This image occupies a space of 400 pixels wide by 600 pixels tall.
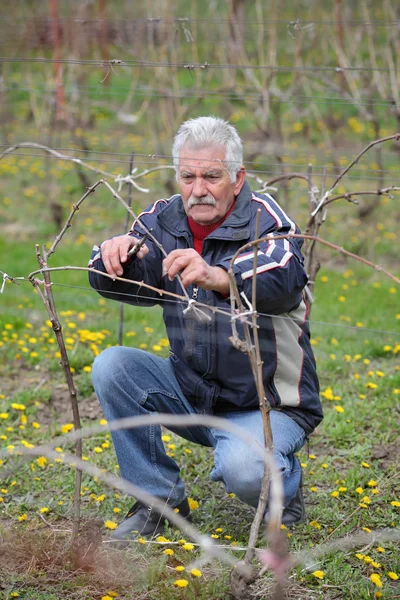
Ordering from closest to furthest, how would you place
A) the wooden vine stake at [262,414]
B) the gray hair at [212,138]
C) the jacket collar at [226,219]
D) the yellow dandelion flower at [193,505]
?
the wooden vine stake at [262,414] → the jacket collar at [226,219] → the gray hair at [212,138] → the yellow dandelion flower at [193,505]

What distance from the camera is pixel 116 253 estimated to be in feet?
8.19

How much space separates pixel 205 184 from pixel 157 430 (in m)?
0.88

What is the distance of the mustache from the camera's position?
268 centimetres

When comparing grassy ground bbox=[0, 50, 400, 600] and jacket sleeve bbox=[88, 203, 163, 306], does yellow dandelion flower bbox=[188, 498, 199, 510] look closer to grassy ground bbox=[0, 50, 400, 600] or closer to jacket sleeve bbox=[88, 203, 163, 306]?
grassy ground bbox=[0, 50, 400, 600]

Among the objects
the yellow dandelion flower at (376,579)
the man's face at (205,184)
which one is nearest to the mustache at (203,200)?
the man's face at (205,184)

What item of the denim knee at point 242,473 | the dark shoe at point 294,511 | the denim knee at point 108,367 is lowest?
the dark shoe at point 294,511

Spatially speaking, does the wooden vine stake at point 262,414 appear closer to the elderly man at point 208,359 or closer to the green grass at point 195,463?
the green grass at point 195,463

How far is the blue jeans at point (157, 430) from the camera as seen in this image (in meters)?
2.59

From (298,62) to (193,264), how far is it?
5.67m

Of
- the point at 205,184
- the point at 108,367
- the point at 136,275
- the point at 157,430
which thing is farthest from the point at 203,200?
the point at 157,430

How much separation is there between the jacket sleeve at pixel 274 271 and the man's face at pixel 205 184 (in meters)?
0.20

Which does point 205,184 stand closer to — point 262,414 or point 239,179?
point 239,179

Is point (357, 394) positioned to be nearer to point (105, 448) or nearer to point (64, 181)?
point (105, 448)

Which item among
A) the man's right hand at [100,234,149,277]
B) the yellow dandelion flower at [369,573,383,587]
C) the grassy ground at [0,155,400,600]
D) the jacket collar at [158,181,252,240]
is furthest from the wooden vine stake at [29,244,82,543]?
the yellow dandelion flower at [369,573,383,587]
